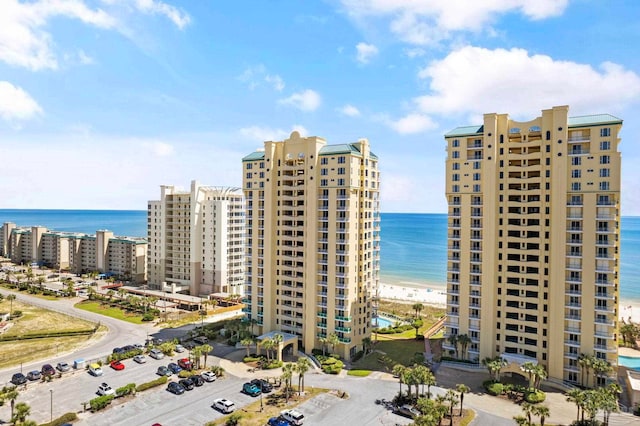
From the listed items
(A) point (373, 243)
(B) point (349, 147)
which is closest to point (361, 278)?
(A) point (373, 243)

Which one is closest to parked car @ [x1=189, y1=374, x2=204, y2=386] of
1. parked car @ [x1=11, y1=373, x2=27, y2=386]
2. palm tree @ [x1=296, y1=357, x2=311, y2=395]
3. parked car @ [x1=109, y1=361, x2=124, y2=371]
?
parked car @ [x1=109, y1=361, x2=124, y2=371]

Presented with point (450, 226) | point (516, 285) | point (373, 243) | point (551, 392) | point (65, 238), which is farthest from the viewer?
point (65, 238)

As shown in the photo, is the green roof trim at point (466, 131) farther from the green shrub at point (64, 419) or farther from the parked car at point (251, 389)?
the green shrub at point (64, 419)

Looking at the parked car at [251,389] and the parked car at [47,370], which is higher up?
the parked car at [47,370]

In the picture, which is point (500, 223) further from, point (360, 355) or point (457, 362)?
point (360, 355)

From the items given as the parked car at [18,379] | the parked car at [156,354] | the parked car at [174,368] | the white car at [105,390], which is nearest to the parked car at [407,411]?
the parked car at [174,368]

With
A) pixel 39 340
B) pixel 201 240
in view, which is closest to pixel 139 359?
pixel 39 340
